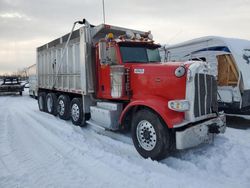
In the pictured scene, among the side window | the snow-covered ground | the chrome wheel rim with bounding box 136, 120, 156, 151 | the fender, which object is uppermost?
the side window

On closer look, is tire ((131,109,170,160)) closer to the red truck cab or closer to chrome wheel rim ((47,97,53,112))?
the red truck cab

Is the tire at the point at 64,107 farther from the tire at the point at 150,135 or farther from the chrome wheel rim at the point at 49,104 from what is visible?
the tire at the point at 150,135

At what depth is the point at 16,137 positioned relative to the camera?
20.9 ft

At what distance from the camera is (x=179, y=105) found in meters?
4.41

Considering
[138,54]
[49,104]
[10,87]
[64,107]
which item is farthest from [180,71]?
[10,87]

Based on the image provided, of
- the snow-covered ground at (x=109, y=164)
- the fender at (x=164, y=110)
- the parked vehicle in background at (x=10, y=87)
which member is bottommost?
the snow-covered ground at (x=109, y=164)

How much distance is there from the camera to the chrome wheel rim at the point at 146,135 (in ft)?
15.7

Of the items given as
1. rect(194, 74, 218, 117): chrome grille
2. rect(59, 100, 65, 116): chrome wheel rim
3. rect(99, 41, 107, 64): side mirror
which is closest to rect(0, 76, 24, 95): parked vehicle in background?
rect(59, 100, 65, 116): chrome wheel rim

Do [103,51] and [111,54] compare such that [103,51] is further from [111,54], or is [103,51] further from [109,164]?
[109,164]

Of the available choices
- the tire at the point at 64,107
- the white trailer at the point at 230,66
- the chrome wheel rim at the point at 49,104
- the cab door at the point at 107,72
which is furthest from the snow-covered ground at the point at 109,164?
the chrome wheel rim at the point at 49,104

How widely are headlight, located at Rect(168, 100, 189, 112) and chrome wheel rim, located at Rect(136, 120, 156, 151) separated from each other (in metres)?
0.65

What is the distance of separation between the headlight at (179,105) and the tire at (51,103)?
6435 mm

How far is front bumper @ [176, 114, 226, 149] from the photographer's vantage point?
4344mm

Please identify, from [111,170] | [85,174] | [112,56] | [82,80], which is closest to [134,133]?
[111,170]
